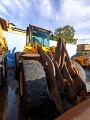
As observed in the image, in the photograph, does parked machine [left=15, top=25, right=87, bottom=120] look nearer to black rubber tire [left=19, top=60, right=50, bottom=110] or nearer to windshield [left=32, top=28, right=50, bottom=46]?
black rubber tire [left=19, top=60, right=50, bottom=110]

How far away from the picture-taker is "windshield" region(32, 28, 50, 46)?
6.91 metres

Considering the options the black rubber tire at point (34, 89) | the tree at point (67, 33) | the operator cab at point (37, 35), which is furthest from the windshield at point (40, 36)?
the tree at point (67, 33)

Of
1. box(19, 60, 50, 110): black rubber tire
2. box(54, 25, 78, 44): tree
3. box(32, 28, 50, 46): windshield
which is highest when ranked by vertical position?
box(54, 25, 78, 44): tree

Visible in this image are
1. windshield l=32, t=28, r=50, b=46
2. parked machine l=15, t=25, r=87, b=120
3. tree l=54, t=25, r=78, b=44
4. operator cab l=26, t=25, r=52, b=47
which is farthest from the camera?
tree l=54, t=25, r=78, b=44

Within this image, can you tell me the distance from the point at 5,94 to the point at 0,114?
1.30m

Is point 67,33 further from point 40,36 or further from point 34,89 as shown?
point 34,89

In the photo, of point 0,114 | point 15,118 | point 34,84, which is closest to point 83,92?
point 34,84

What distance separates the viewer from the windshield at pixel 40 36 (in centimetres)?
691

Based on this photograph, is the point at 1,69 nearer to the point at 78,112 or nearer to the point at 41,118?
the point at 41,118

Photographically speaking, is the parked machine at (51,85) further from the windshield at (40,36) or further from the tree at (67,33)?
the tree at (67,33)

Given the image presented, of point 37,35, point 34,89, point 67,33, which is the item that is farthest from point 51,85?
point 67,33

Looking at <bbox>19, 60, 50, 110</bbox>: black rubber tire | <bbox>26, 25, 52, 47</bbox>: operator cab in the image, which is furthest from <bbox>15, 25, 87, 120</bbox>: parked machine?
<bbox>26, 25, 52, 47</bbox>: operator cab

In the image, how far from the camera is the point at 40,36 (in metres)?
7.25

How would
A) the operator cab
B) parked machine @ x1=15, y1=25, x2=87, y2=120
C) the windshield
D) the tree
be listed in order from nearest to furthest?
parked machine @ x1=15, y1=25, x2=87, y2=120, the operator cab, the windshield, the tree
